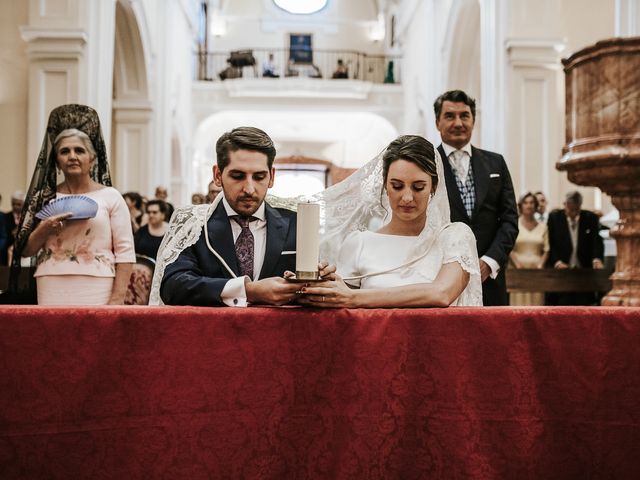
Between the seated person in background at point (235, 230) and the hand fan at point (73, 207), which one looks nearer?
the seated person in background at point (235, 230)

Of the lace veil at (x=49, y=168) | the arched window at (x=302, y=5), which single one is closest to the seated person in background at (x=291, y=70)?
the arched window at (x=302, y=5)

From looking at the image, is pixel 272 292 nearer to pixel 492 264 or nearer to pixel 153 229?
pixel 492 264

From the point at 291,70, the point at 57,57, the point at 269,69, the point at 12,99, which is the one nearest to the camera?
the point at 57,57

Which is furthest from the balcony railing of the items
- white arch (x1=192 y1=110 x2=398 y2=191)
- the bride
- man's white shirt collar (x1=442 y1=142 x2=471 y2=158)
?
the bride

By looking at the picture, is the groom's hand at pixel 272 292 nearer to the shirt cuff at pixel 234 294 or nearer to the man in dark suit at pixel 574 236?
the shirt cuff at pixel 234 294

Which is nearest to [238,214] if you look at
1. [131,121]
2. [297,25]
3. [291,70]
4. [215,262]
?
[215,262]

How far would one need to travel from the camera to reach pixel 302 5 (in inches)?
859

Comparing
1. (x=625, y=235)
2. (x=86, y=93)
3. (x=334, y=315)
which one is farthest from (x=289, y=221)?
(x=86, y=93)

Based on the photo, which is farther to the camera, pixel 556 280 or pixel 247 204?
pixel 556 280

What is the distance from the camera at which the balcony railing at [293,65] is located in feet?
59.9

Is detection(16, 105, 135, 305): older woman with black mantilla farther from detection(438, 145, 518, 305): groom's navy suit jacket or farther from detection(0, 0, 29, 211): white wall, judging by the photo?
detection(0, 0, 29, 211): white wall

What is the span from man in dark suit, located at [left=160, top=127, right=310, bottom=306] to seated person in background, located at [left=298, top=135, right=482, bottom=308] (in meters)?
0.23

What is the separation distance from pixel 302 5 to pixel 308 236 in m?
21.5

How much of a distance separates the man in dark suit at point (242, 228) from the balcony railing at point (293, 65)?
16.4 meters
